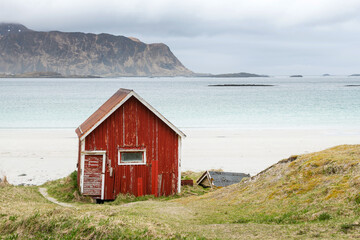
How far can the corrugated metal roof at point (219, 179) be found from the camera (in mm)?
23359

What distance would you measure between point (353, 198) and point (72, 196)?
1386 centimetres

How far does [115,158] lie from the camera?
20984mm

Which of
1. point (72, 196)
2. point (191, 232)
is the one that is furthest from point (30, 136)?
point (191, 232)

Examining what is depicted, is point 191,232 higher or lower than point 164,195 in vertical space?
higher

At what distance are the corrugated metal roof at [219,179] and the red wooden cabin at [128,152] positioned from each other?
8.22 feet

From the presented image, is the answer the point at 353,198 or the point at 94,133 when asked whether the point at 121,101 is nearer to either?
the point at 94,133

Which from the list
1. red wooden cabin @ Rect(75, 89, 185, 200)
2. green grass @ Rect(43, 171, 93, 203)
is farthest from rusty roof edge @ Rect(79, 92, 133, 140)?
green grass @ Rect(43, 171, 93, 203)

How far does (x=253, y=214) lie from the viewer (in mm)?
12789

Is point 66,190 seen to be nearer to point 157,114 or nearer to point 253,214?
point 157,114

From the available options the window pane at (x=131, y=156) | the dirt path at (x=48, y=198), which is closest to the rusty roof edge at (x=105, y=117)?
the window pane at (x=131, y=156)

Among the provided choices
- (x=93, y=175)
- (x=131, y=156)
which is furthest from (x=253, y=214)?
(x=93, y=175)

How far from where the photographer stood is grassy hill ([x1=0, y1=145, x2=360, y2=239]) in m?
10.3

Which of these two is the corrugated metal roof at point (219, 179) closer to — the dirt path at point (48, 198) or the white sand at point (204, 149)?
the white sand at point (204, 149)

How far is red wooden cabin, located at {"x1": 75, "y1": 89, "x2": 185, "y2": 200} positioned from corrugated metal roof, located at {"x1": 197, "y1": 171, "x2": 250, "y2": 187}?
251 centimetres
